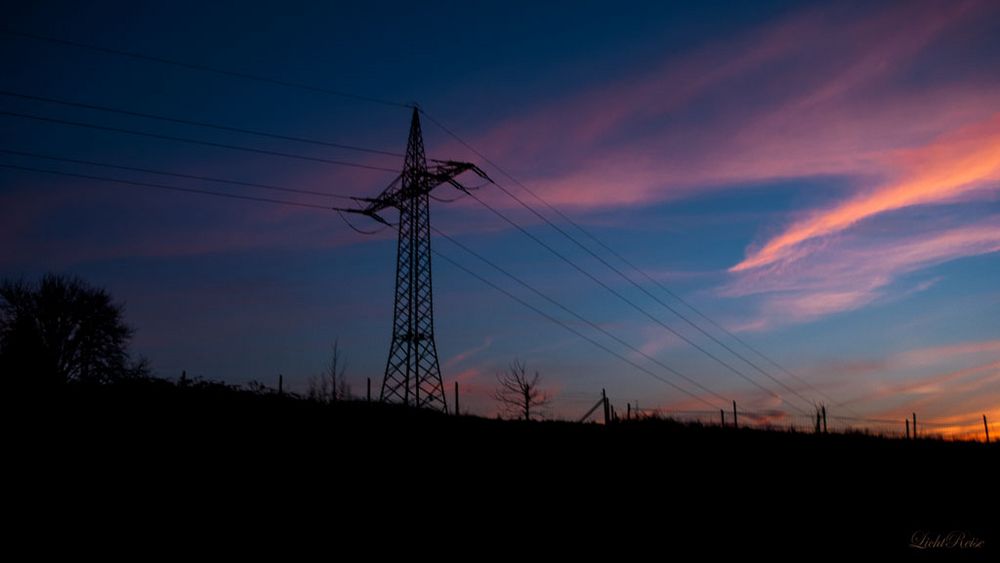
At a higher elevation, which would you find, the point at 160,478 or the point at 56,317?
the point at 56,317

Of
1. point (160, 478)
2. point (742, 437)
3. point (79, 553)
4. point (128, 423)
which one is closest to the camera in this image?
point (79, 553)

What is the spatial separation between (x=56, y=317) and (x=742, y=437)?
2158 inches

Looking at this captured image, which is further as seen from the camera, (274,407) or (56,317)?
(56,317)

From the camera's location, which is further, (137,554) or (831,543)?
(831,543)

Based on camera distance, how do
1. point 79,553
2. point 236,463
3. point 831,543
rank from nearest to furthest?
point 79,553 → point 236,463 → point 831,543

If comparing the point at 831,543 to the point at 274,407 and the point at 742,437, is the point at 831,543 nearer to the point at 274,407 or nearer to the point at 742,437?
the point at 742,437

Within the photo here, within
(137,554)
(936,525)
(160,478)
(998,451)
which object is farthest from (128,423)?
(998,451)

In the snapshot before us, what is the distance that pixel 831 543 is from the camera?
749 inches

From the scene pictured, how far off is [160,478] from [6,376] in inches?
300

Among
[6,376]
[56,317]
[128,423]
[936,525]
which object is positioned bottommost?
[936,525]

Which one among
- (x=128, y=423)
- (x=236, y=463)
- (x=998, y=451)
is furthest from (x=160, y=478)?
(x=998, y=451)

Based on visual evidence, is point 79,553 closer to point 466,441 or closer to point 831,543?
point 466,441

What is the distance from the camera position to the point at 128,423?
16.3 metres

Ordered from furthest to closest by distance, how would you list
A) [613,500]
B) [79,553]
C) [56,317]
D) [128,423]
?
[56,317]
[613,500]
[128,423]
[79,553]
